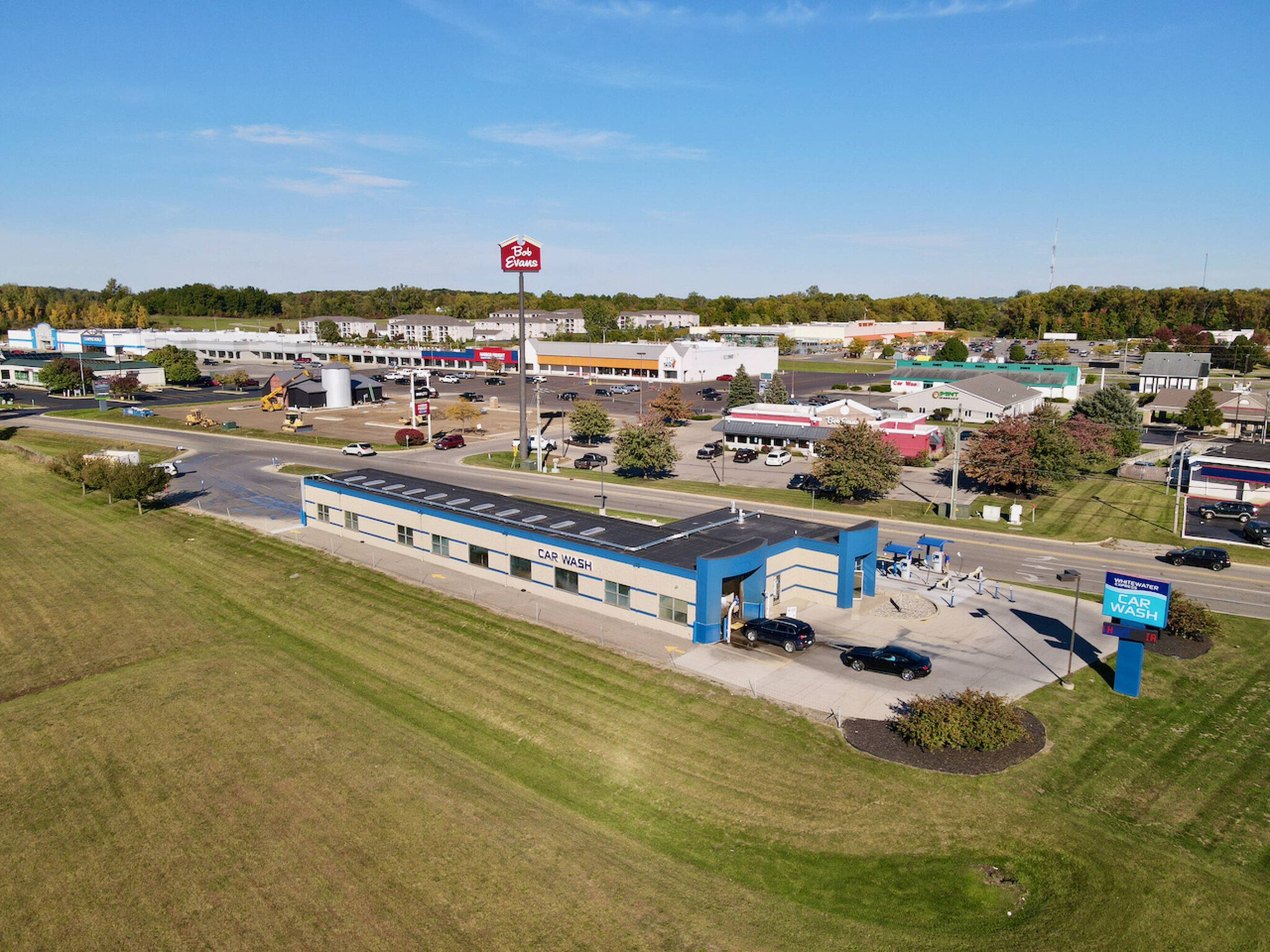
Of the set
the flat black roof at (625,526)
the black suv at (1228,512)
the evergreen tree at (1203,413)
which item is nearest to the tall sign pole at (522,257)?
the flat black roof at (625,526)

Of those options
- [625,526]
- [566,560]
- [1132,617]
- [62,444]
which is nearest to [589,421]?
[625,526]

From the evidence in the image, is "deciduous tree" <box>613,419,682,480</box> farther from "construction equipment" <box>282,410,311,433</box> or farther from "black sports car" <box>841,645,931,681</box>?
"construction equipment" <box>282,410,311,433</box>

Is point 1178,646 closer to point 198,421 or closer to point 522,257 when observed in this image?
point 522,257

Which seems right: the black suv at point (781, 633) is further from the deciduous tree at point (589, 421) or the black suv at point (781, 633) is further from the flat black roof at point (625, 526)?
the deciduous tree at point (589, 421)

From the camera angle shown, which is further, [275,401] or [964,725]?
[275,401]

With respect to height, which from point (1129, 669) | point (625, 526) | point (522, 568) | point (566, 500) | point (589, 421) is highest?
point (589, 421)

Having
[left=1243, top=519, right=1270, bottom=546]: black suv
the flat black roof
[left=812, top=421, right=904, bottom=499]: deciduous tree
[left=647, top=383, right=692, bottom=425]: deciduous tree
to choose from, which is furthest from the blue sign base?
[left=647, top=383, right=692, bottom=425]: deciduous tree

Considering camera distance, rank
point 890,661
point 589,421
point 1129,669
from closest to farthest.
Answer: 1. point 1129,669
2. point 890,661
3. point 589,421
